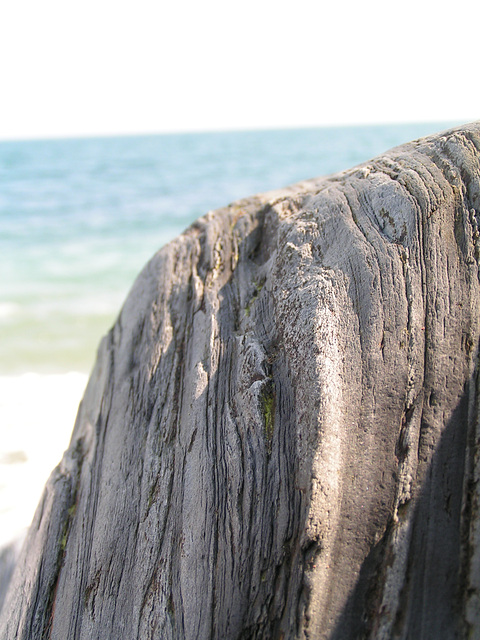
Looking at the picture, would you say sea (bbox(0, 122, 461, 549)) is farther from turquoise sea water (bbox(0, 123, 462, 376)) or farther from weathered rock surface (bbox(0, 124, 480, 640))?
weathered rock surface (bbox(0, 124, 480, 640))

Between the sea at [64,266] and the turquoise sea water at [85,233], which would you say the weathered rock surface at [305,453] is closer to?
the sea at [64,266]

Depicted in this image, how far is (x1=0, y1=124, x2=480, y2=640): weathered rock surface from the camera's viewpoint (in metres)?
1.75

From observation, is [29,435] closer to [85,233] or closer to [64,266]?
[64,266]

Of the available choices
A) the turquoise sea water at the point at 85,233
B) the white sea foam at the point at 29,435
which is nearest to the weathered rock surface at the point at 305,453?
the white sea foam at the point at 29,435

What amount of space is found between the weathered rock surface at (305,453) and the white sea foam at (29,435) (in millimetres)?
1601

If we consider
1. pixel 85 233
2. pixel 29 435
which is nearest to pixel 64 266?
pixel 85 233

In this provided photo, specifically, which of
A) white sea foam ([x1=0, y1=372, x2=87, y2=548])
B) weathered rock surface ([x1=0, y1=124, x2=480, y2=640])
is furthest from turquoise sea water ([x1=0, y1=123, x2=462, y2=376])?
weathered rock surface ([x1=0, y1=124, x2=480, y2=640])

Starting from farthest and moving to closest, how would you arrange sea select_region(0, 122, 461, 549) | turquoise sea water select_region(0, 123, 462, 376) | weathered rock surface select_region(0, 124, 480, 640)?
turquoise sea water select_region(0, 123, 462, 376) → sea select_region(0, 122, 461, 549) → weathered rock surface select_region(0, 124, 480, 640)

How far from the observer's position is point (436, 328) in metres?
2.06

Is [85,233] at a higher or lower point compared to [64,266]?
higher

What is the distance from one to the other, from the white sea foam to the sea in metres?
0.01

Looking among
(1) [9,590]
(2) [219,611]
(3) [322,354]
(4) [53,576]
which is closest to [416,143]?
(3) [322,354]

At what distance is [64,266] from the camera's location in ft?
36.3

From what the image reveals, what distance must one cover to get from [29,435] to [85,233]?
365 inches
